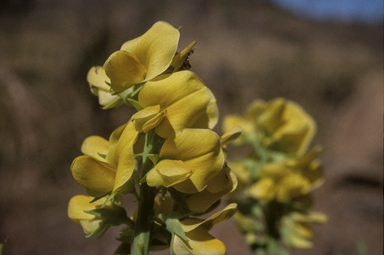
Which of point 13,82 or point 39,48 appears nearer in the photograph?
point 13,82

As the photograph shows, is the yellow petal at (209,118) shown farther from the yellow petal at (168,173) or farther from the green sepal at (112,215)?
the green sepal at (112,215)

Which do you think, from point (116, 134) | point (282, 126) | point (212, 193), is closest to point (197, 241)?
point (212, 193)

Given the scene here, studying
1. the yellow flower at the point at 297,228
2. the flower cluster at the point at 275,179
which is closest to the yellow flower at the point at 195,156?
the flower cluster at the point at 275,179

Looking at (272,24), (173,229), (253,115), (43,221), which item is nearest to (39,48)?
(43,221)

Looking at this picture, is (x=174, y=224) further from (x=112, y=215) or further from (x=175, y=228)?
(x=112, y=215)

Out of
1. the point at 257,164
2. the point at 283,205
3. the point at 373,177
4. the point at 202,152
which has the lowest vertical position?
the point at 373,177

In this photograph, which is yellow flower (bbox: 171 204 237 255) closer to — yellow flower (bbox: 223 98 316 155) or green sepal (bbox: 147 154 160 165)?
green sepal (bbox: 147 154 160 165)

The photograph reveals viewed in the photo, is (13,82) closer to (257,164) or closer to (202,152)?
(257,164)
